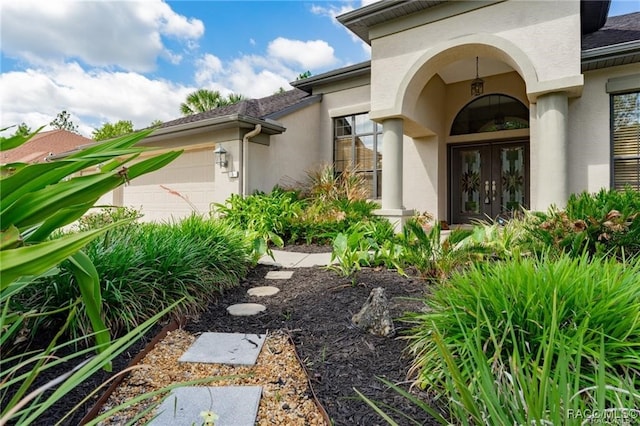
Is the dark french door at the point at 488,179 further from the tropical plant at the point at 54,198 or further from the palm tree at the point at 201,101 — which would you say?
the palm tree at the point at 201,101

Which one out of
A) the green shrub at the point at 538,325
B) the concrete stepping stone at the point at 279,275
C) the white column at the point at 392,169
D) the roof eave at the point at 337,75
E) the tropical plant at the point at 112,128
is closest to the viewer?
the green shrub at the point at 538,325

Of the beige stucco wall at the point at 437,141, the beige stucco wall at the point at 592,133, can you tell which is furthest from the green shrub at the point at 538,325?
the beige stucco wall at the point at 437,141

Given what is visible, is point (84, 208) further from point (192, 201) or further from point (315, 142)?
point (315, 142)

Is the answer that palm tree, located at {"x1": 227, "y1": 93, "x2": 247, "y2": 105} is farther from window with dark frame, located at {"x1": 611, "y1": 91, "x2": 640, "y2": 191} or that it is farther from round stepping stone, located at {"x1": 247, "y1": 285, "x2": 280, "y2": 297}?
window with dark frame, located at {"x1": 611, "y1": 91, "x2": 640, "y2": 191}

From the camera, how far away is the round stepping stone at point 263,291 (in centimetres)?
401

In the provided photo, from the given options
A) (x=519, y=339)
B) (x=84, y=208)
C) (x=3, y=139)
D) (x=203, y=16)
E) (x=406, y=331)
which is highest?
(x=203, y=16)

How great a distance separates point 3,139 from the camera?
1.14 meters

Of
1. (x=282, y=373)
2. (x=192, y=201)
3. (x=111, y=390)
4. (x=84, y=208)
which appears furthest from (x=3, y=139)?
(x=192, y=201)

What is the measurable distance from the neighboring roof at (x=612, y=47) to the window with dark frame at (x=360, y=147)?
15.4 ft

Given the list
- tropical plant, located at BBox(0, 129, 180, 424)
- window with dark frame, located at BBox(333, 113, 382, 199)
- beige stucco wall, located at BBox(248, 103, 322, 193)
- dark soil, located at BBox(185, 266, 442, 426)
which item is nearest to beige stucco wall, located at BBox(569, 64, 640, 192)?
window with dark frame, located at BBox(333, 113, 382, 199)

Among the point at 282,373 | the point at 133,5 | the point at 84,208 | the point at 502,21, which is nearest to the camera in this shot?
the point at 84,208

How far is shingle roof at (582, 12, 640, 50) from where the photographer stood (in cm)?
676

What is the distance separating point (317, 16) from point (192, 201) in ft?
19.5

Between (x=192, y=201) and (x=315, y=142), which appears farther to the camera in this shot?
(x=315, y=142)
